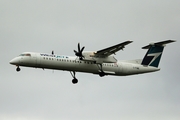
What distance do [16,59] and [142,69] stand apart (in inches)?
462

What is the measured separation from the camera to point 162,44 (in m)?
35.3

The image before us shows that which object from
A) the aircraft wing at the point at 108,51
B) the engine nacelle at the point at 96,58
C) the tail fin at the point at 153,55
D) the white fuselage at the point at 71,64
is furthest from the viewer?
the tail fin at the point at 153,55

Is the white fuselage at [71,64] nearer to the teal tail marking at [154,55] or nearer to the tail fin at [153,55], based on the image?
the tail fin at [153,55]

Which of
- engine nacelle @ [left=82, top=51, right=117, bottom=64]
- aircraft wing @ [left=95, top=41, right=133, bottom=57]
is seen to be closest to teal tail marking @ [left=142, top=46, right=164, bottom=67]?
engine nacelle @ [left=82, top=51, right=117, bottom=64]

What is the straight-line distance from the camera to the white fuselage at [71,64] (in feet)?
102

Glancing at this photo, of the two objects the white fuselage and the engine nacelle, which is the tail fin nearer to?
the white fuselage

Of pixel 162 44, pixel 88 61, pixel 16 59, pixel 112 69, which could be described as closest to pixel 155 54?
pixel 162 44

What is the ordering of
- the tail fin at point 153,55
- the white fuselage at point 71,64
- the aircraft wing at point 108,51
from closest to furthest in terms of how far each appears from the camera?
the white fuselage at point 71,64 → the aircraft wing at point 108,51 → the tail fin at point 153,55

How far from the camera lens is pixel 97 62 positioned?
3272cm

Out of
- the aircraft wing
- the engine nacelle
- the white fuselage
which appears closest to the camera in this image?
the white fuselage

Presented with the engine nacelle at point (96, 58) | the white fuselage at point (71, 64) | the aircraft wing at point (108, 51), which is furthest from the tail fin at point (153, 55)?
the aircraft wing at point (108, 51)

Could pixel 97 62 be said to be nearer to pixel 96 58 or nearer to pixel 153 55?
pixel 96 58

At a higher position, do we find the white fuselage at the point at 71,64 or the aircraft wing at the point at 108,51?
the aircraft wing at the point at 108,51

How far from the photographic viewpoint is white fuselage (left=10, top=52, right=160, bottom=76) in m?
31.1
